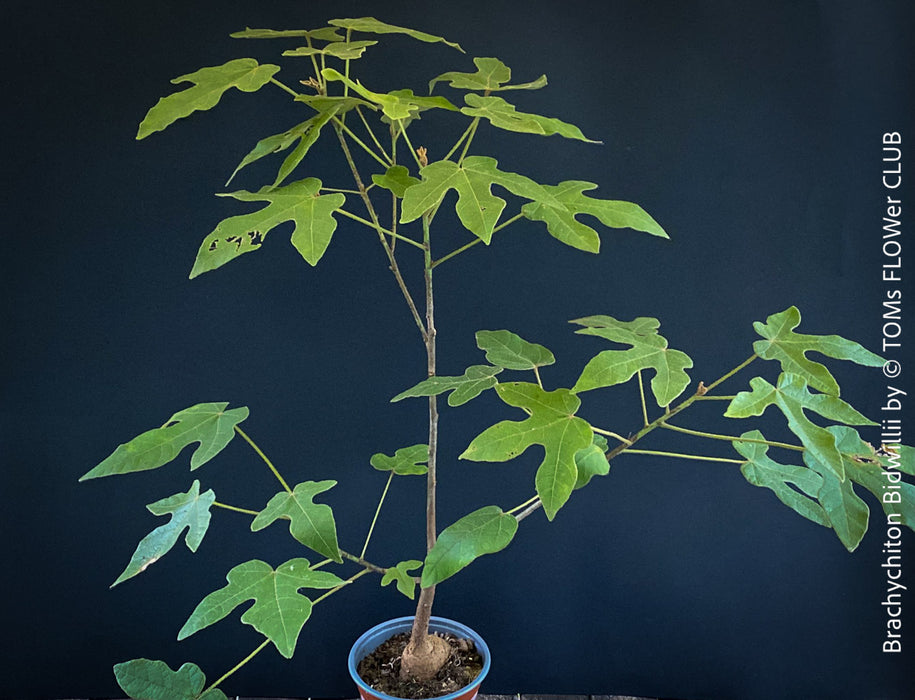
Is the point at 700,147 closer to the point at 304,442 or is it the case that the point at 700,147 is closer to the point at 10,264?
the point at 304,442

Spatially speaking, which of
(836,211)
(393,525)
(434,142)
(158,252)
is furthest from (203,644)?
(836,211)

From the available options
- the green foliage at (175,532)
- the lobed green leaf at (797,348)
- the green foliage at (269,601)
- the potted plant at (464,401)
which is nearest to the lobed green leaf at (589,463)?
the potted plant at (464,401)

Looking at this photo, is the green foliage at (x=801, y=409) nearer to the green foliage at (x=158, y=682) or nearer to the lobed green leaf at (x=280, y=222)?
the lobed green leaf at (x=280, y=222)

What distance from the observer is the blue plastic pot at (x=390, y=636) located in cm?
122

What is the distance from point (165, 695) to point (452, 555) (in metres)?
0.49

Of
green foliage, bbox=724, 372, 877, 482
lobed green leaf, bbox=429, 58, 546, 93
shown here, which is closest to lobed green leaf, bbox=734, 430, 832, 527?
green foliage, bbox=724, 372, 877, 482

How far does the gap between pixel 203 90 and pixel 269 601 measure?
690 mm

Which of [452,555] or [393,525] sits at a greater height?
[452,555]

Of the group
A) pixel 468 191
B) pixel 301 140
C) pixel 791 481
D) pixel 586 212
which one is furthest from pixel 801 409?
pixel 301 140

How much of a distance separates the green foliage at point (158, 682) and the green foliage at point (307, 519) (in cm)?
27

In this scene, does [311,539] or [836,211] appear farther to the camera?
[836,211]

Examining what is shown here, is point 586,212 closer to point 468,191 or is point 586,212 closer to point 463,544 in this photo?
point 468,191

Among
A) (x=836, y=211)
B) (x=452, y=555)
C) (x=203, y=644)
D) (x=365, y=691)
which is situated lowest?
(x=203, y=644)

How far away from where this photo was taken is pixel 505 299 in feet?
5.68
